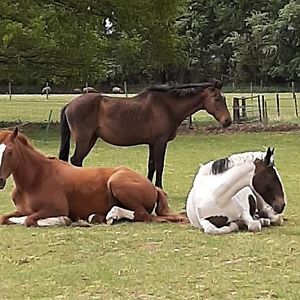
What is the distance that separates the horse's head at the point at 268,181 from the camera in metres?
7.61

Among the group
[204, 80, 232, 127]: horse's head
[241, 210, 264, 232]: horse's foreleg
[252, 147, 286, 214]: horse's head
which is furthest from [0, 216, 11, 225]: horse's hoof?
[204, 80, 232, 127]: horse's head

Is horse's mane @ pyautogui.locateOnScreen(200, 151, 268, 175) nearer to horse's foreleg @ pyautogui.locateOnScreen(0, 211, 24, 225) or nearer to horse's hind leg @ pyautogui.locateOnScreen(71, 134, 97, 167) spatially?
horse's foreleg @ pyautogui.locateOnScreen(0, 211, 24, 225)

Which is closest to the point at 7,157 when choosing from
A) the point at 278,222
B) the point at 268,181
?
the point at 268,181

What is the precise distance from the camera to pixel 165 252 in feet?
22.0

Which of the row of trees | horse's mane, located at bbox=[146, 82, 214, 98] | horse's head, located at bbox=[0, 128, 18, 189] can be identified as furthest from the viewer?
the row of trees

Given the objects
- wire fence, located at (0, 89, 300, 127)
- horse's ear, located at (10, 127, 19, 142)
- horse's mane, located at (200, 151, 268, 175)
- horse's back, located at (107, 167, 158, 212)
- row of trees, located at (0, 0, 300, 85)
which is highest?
row of trees, located at (0, 0, 300, 85)

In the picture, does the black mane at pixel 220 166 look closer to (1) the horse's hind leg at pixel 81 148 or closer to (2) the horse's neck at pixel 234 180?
(2) the horse's neck at pixel 234 180

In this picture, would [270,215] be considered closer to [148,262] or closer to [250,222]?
[250,222]

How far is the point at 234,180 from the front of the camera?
7582 millimetres

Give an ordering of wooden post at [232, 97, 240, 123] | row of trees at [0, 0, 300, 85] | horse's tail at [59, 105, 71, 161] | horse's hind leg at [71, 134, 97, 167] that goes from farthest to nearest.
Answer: wooden post at [232, 97, 240, 123] → row of trees at [0, 0, 300, 85] → horse's hind leg at [71, 134, 97, 167] → horse's tail at [59, 105, 71, 161]

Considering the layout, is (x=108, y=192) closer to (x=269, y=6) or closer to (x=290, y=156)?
(x=290, y=156)

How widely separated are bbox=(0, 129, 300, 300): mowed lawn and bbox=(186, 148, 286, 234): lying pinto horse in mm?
185

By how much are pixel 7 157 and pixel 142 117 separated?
3858 mm

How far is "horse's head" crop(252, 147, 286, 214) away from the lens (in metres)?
7.61
